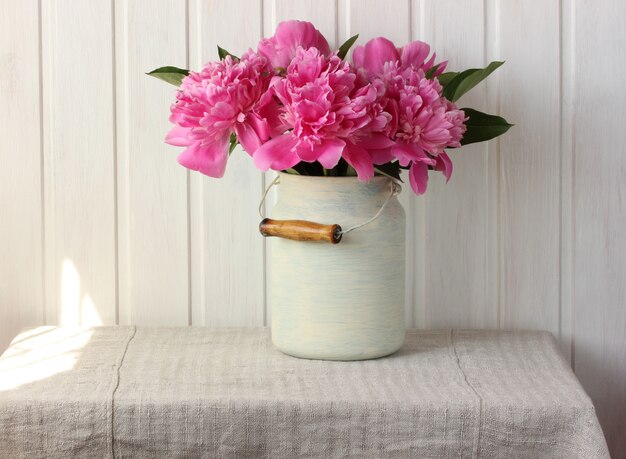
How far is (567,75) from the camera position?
1.36 m

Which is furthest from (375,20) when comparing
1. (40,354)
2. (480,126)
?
(40,354)

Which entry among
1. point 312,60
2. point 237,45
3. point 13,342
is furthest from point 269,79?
point 13,342

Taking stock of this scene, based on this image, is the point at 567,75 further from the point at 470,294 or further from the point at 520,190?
the point at 470,294

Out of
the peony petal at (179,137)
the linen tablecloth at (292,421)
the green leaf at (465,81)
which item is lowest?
the linen tablecloth at (292,421)

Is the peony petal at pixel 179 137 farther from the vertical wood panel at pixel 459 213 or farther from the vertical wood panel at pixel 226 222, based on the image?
the vertical wood panel at pixel 459 213

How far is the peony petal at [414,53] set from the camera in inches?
47.4

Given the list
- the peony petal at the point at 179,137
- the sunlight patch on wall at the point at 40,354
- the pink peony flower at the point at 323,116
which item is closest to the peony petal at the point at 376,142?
the pink peony flower at the point at 323,116

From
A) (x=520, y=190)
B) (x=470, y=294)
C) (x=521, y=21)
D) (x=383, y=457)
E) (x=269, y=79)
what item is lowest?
(x=383, y=457)

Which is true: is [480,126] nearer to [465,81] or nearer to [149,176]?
[465,81]

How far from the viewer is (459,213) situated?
138 centimetres

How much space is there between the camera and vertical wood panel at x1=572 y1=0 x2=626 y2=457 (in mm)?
1347

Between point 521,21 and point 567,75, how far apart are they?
0.35 feet

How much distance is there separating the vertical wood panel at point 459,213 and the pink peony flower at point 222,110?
332 millimetres

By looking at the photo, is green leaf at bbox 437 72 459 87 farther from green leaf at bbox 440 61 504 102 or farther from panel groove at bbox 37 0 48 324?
panel groove at bbox 37 0 48 324
